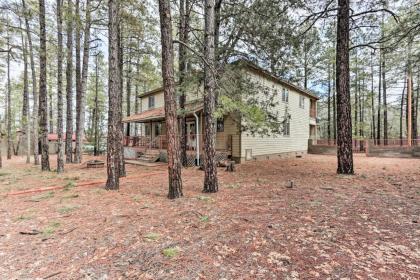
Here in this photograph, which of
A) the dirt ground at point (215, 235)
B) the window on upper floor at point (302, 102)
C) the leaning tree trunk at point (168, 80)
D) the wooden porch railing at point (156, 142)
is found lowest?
the dirt ground at point (215, 235)

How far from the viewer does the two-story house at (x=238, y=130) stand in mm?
12906

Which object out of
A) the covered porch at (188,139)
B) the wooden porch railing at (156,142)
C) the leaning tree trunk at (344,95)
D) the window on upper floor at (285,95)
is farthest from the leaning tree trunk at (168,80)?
the window on upper floor at (285,95)

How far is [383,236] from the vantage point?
3.29 m

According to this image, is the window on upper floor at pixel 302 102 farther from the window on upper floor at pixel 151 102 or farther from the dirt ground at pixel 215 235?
the dirt ground at pixel 215 235

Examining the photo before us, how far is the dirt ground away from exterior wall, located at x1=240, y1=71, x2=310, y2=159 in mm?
7936

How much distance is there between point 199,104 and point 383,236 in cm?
1083

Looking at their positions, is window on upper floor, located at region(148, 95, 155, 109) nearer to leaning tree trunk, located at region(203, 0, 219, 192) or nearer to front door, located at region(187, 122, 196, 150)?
front door, located at region(187, 122, 196, 150)

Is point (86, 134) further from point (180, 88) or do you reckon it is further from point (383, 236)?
point (383, 236)

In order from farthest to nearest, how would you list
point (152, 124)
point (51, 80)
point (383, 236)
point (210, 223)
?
point (51, 80)
point (152, 124)
point (210, 223)
point (383, 236)

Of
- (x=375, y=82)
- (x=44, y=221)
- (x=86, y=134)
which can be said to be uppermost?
(x=375, y=82)

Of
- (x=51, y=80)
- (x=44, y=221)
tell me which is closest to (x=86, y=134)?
(x=51, y=80)

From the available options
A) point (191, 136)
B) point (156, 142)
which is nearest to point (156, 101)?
point (156, 142)

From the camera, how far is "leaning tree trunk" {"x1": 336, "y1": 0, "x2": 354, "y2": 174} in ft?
26.8

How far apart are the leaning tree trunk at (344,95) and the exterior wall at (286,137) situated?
4.95m
